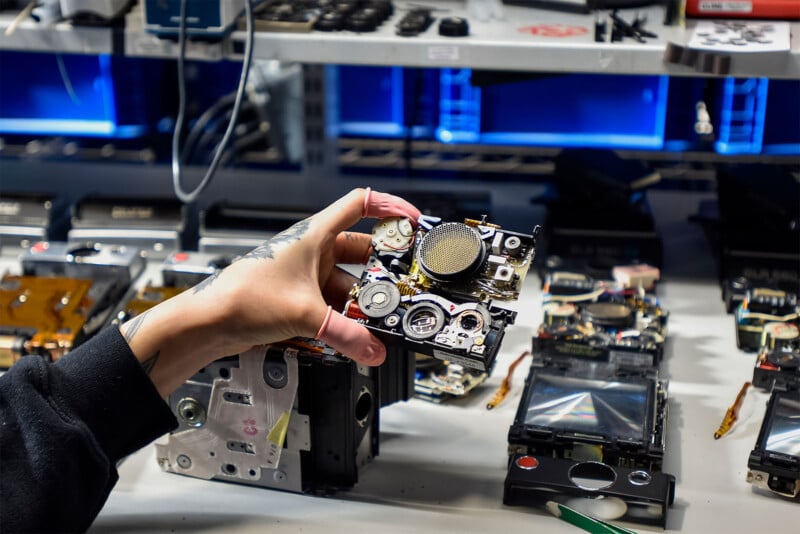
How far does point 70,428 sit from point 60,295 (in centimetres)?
78

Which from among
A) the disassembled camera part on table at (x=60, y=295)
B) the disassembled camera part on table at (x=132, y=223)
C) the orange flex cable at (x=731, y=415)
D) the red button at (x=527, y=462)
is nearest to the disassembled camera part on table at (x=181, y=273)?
the disassembled camera part on table at (x=60, y=295)

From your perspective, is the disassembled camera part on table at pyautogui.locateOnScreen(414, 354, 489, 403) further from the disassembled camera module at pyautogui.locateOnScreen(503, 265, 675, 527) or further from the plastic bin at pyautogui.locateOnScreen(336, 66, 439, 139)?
the plastic bin at pyautogui.locateOnScreen(336, 66, 439, 139)

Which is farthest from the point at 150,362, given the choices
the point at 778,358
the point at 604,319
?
the point at 778,358

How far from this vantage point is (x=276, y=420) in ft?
5.15

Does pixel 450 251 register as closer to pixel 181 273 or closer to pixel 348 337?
pixel 348 337

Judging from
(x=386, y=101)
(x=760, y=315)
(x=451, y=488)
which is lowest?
(x=451, y=488)

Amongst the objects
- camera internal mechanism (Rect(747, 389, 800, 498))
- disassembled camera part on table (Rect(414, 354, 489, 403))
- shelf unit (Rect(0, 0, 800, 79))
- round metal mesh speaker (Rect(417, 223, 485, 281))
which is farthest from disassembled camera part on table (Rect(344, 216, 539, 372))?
shelf unit (Rect(0, 0, 800, 79))

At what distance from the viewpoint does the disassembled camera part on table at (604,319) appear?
1.87 meters

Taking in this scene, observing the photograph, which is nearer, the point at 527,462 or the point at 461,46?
the point at 527,462

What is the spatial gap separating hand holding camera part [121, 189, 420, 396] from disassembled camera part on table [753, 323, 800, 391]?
767 millimetres

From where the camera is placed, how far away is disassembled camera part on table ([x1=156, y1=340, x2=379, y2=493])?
1.55 m

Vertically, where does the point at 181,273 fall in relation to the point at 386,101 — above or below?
below

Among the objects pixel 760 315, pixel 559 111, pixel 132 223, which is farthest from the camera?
pixel 559 111

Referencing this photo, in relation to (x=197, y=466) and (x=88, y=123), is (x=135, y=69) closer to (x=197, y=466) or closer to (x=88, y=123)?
(x=88, y=123)
